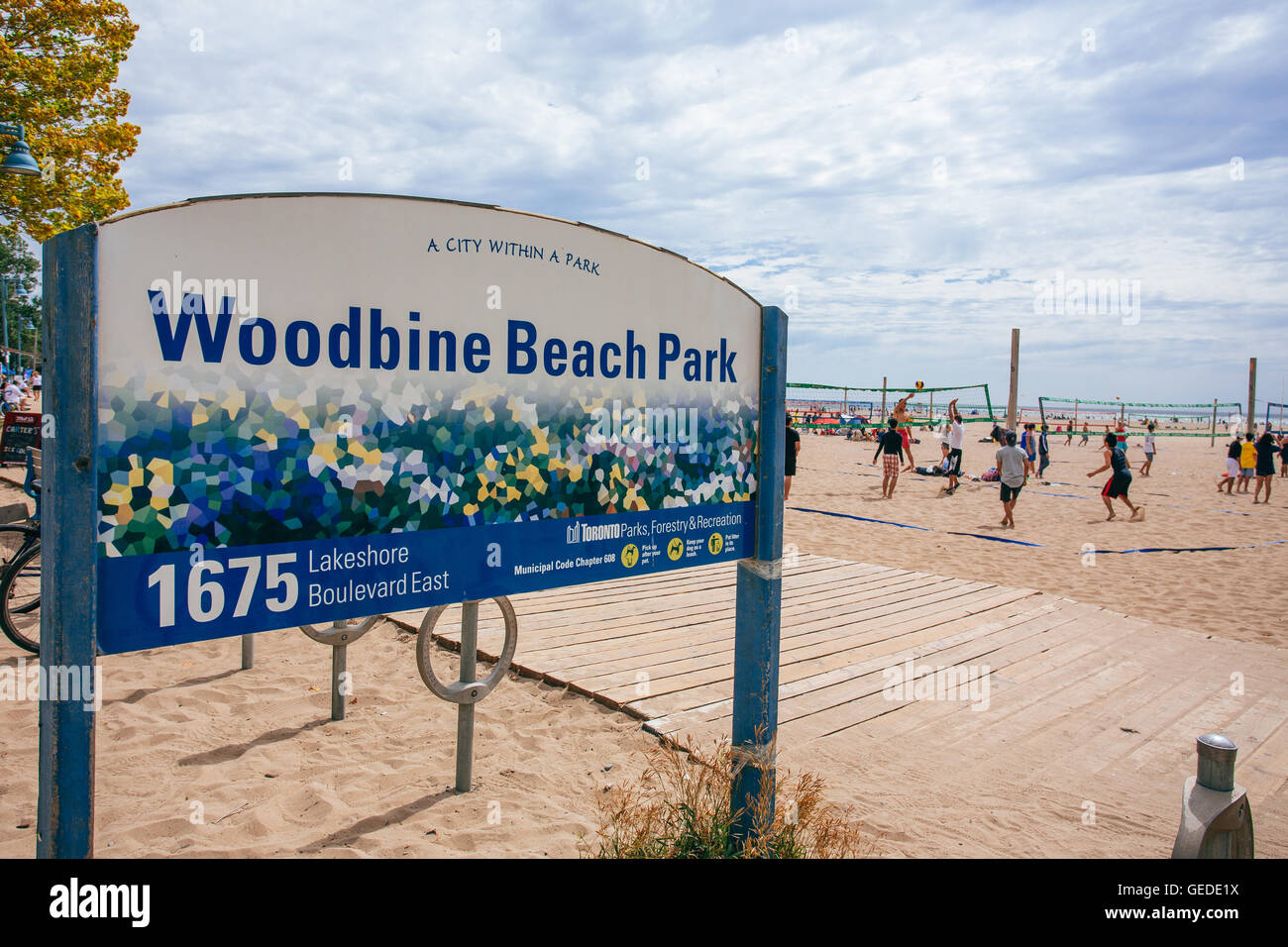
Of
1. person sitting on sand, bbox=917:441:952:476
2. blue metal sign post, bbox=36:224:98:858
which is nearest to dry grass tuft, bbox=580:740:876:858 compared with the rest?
blue metal sign post, bbox=36:224:98:858

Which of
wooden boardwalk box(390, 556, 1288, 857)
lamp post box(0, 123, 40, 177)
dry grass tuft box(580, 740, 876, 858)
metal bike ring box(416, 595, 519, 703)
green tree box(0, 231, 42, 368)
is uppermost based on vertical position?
green tree box(0, 231, 42, 368)

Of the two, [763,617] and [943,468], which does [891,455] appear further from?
[763,617]

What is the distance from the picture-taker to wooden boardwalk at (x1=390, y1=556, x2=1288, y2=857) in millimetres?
3658

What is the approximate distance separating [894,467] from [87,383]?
618 inches

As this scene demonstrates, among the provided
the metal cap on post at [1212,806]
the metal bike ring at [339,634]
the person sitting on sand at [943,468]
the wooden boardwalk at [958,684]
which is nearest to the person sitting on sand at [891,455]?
the person sitting on sand at [943,468]

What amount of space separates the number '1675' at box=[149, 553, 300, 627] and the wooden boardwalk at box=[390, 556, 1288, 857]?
2447 mm

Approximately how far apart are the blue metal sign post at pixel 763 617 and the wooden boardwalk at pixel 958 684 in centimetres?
102

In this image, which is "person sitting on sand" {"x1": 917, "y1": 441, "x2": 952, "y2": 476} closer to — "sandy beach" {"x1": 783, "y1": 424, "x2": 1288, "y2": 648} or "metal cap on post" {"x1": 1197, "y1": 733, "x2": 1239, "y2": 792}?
"sandy beach" {"x1": 783, "y1": 424, "x2": 1288, "y2": 648}

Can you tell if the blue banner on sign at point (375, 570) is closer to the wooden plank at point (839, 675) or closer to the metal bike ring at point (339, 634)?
the wooden plank at point (839, 675)

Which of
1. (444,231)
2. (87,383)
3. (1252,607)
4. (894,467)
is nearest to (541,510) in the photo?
(444,231)

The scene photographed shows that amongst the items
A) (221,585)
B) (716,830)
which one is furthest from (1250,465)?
(221,585)

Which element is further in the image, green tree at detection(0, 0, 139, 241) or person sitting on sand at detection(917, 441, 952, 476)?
person sitting on sand at detection(917, 441, 952, 476)

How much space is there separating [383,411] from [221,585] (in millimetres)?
559

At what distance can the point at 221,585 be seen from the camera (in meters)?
1.73
